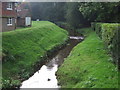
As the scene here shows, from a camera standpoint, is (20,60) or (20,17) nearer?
(20,60)

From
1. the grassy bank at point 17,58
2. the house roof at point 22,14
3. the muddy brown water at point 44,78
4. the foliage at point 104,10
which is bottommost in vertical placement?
the muddy brown water at point 44,78

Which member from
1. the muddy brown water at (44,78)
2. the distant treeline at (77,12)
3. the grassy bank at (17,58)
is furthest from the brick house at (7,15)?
the muddy brown water at (44,78)

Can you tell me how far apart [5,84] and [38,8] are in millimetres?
76604

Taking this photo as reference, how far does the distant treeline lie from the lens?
122ft

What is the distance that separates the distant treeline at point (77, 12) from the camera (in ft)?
122

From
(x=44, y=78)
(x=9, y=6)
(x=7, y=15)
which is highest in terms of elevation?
(x=9, y=6)

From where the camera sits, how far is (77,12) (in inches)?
2315

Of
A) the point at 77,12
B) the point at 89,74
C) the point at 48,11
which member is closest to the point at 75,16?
the point at 77,12

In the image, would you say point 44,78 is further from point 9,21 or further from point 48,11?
point 48,11

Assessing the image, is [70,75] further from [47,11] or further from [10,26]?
[47,11]

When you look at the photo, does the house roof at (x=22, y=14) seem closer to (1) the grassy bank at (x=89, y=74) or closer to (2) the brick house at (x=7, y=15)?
(2) the brick house at (x=7, y=15)

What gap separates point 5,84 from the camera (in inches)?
619

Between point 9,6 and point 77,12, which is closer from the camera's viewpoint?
point 9,6

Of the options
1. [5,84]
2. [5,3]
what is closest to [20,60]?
[5,84]
